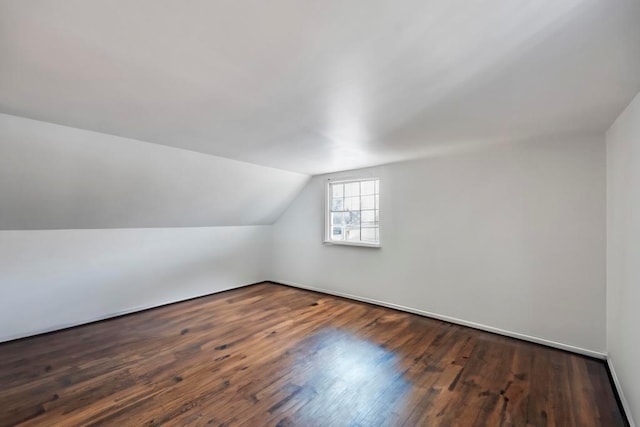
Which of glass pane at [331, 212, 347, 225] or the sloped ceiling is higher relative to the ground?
the sloped ceiling

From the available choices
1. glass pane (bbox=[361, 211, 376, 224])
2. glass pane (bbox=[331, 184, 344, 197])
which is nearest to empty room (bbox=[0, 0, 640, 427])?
glass pane (bbox=[361, 211, 376, 224])

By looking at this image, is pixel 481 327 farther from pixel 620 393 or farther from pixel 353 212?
pixel 353 212

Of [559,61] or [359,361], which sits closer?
[559,61]

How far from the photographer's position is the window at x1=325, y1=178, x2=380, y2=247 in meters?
4.31

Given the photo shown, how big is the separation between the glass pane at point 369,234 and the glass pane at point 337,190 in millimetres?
804

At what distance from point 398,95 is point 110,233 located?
3.98m

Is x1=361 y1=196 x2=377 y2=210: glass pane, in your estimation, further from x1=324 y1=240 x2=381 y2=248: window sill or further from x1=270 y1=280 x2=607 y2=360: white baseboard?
x1=270 y1=280 x2=607 y2=360: white baseboard

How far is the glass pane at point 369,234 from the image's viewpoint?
4.32 meters

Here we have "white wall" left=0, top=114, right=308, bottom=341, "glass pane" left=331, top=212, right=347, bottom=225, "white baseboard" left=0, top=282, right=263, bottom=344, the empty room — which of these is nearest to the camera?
the empty room

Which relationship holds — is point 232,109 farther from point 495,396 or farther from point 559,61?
point 495,396

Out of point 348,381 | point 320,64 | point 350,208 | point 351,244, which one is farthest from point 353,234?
point 320,64

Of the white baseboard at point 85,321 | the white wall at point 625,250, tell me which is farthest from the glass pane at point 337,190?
the white wall at point 625,250

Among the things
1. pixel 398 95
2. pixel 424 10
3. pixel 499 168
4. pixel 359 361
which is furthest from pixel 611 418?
pixel 424 10

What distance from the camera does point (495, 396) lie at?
2.02 m
